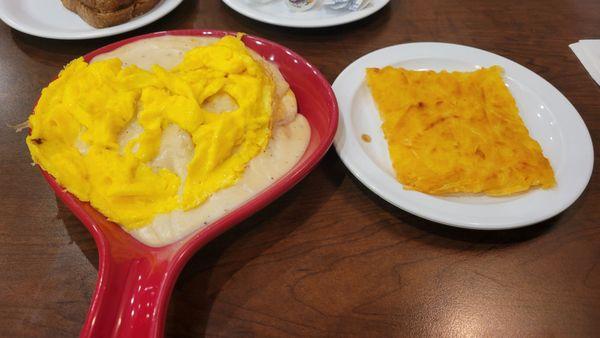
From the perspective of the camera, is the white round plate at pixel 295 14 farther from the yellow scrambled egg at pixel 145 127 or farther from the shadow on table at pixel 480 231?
the shadow on table at pixel 480 231

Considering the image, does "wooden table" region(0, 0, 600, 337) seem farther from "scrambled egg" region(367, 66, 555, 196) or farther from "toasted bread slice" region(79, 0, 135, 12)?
"toasted bread slice" region(79, 0, 135, 12)

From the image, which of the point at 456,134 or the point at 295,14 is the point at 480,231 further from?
the point at 295,14

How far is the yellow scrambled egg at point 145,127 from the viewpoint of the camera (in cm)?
84

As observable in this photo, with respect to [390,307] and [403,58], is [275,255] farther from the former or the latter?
[403,58]

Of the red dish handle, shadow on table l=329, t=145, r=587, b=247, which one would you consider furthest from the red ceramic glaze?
shadow on table l=329, t=145, r=587, b=247

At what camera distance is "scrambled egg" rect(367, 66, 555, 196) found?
981 mm

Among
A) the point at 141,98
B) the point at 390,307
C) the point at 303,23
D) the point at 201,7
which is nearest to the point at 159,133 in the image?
the point at 141,98

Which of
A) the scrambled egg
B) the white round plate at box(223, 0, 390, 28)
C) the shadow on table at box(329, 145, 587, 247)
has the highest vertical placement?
the white round plate at box(223, 0, 390, 28)

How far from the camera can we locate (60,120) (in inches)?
35.2

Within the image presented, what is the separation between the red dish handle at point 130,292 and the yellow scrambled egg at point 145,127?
0.08m

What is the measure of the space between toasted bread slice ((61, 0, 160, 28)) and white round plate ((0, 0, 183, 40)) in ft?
0.06

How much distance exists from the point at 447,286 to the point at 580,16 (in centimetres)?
138

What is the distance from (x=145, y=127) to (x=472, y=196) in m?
0.75

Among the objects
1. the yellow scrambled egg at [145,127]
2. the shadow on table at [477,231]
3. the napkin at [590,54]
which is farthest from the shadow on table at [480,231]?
the napkin at [590,54]
